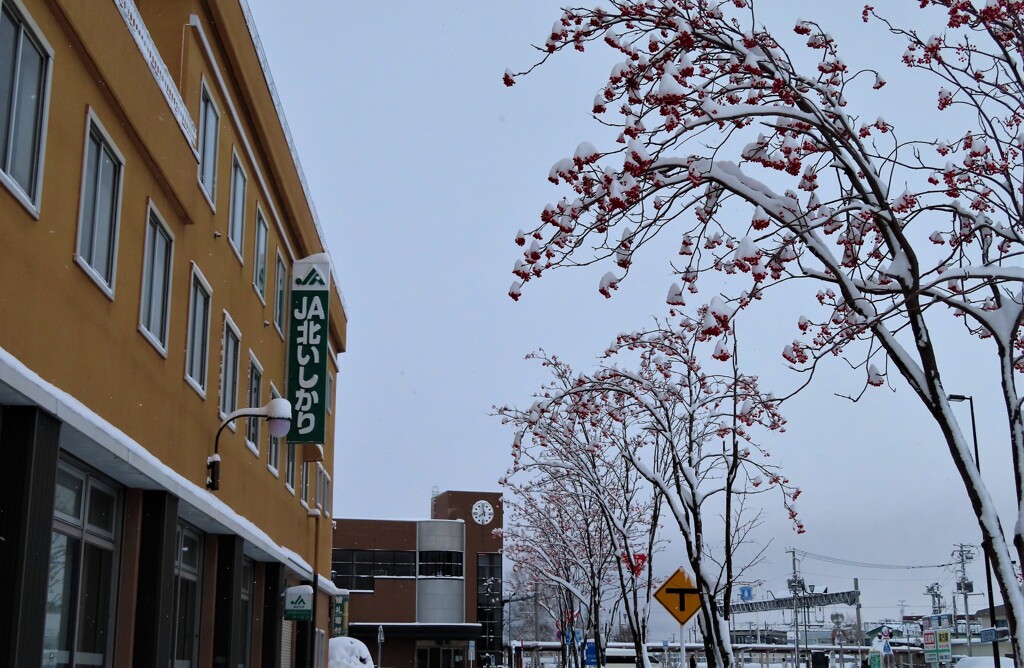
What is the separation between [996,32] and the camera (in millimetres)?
9258

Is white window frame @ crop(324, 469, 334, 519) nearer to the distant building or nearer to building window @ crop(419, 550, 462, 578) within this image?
the distant building

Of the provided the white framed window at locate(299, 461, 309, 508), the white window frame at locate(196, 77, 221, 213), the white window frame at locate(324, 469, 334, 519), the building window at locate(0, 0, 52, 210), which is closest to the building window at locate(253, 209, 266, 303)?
the white window frame at locate(196, 77, 221, 213)

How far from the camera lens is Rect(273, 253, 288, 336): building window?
23219 millimetres

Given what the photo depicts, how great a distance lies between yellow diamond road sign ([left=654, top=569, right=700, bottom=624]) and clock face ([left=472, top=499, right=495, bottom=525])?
47843 mm

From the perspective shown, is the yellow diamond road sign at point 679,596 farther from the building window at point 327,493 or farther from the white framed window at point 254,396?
the building window at point 327,493

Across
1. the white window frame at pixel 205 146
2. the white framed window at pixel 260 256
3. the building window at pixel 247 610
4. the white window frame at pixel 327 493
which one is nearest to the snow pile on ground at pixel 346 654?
the white window frame at pixel 327 493

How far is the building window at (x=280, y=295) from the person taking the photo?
23.2 meters

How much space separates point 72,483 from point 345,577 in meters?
56.2

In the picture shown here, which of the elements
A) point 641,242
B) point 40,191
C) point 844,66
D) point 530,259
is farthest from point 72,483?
point 844,66

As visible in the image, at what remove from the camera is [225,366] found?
1838 cm

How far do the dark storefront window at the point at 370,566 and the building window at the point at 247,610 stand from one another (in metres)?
43.7

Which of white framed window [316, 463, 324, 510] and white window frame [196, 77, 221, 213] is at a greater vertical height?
white window frame [196, 77, 221, 213]

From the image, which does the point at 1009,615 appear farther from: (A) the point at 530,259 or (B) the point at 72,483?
(B) the point at 72,483

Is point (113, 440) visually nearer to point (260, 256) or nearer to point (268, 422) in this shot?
point (268, 422)
